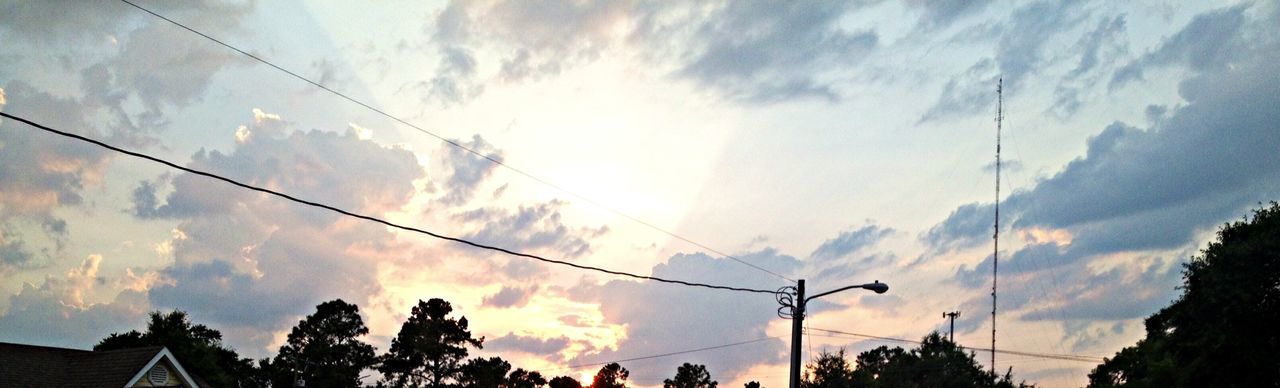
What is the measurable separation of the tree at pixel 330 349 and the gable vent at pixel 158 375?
2164 inches

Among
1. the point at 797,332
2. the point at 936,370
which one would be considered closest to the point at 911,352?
the point at 936,370

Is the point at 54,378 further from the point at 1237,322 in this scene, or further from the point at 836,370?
the point at 836,370

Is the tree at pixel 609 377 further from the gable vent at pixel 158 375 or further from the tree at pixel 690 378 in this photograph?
the gable vent at pixel 158 375

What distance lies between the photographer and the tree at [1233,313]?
39312 mm

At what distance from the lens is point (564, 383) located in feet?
389

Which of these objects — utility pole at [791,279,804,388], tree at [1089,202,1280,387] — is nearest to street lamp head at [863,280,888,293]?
utility pole at [791,279,804,388]

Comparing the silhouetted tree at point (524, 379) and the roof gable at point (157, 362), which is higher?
the silhouetted tree at point (524, 379)

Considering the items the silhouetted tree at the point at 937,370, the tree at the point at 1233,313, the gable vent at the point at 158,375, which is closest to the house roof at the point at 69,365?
the gable vent at the point at 158,375

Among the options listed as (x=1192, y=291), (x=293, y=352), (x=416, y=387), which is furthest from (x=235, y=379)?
(x=1192, y=291)

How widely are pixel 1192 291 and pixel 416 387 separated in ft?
235

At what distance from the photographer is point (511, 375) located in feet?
337

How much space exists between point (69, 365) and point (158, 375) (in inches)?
142

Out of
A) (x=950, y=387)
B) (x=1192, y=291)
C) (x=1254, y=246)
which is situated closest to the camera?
(x=1254, y=246)

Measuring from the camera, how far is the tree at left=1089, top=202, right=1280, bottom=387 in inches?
1548
